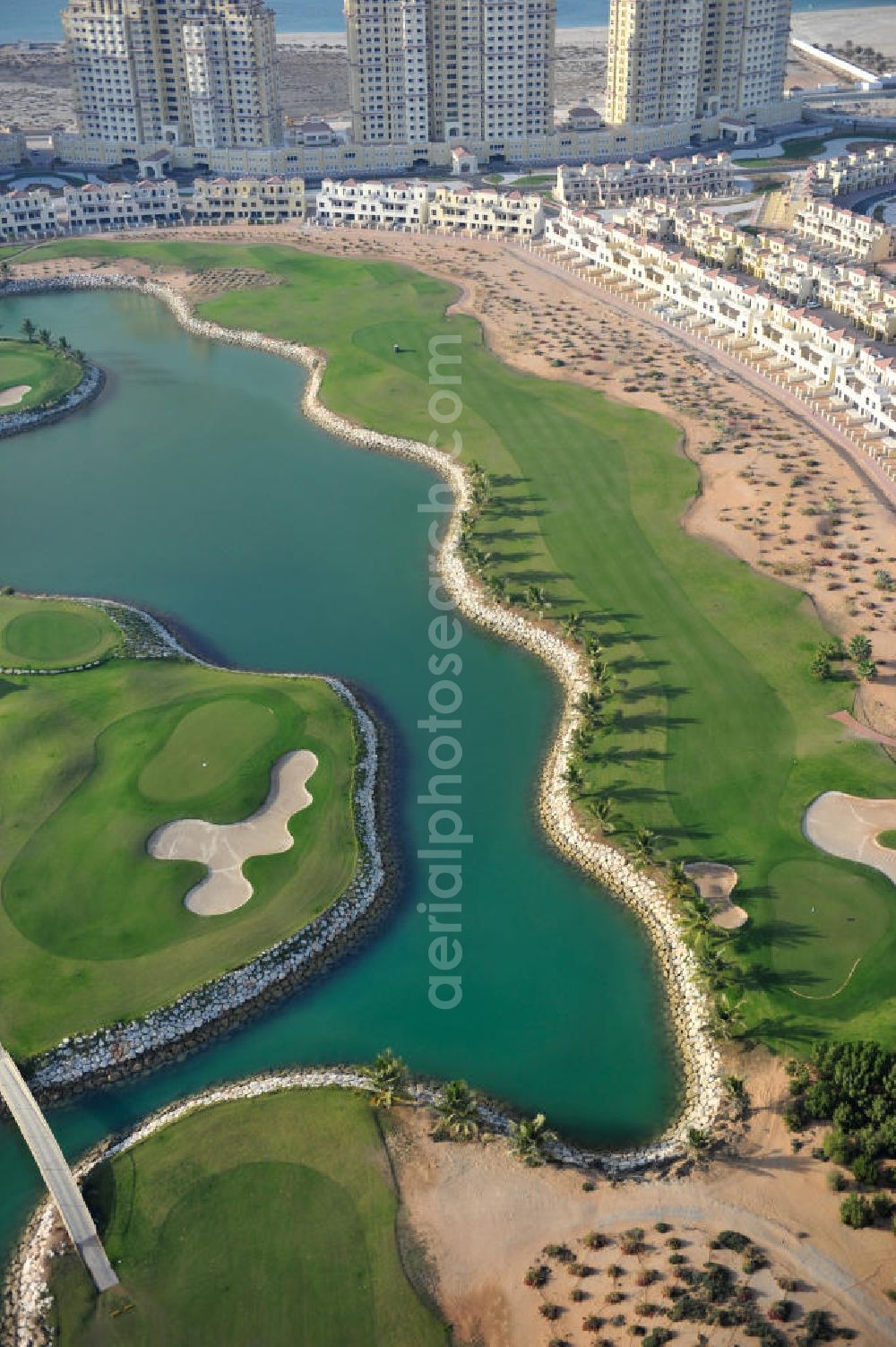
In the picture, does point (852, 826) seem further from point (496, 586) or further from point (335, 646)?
point (335, 646)

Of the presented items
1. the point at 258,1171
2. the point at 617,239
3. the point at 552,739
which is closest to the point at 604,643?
the point at 552,739

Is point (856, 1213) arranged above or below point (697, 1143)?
above

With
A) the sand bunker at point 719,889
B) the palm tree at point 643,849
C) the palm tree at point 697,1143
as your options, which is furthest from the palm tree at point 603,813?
the palm tree at point 697,1143

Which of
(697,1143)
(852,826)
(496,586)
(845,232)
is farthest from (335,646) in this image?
(845,232)

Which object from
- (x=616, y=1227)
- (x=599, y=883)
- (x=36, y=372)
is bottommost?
(x=616, y=1227)

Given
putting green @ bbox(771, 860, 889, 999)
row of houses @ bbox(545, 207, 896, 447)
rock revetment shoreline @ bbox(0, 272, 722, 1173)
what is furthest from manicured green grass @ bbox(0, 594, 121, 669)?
row of houses @ bbox(545, 207, 896, 447)

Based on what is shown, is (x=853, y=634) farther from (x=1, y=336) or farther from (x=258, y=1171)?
(x=1, y=336)

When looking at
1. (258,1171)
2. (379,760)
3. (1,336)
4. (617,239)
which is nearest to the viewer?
(258,1171)
